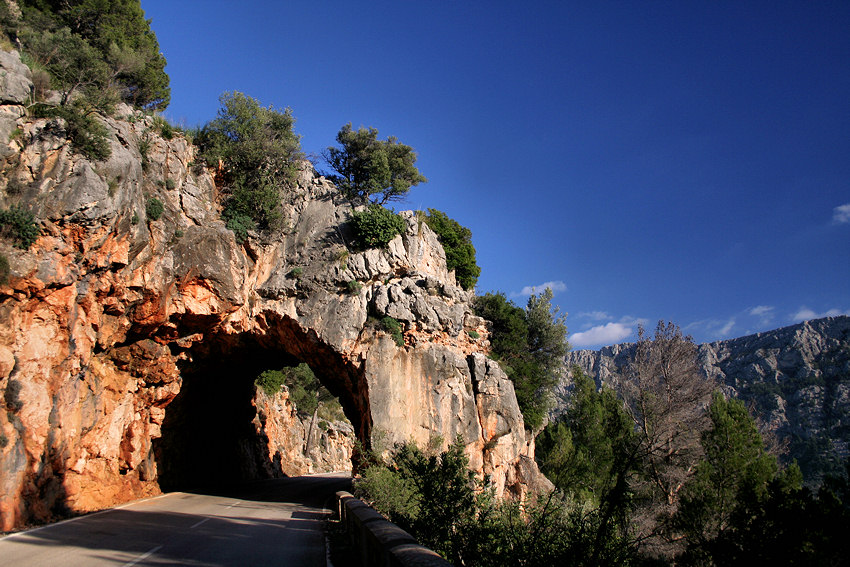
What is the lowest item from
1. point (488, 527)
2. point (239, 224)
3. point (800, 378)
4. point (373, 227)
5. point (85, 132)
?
point (488, 527)

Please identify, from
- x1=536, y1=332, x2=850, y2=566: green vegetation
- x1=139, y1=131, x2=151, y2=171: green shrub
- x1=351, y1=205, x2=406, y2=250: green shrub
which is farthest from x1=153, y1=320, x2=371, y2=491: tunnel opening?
x1=536, y1=332, x2=850, y2=566: green vegetation

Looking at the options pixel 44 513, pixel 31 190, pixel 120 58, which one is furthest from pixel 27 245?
pixel 120 58

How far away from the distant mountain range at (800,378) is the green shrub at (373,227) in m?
43.1

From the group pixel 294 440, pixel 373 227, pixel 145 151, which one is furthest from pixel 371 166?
Answer: pixel 294 440

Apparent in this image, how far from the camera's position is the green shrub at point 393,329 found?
66.2 feet

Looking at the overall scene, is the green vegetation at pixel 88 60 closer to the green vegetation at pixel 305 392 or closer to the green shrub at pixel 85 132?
the green shrub at pixel 85 132

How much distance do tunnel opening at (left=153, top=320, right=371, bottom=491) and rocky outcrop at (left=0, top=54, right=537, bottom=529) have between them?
148mm

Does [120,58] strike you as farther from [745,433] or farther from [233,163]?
[745,433]

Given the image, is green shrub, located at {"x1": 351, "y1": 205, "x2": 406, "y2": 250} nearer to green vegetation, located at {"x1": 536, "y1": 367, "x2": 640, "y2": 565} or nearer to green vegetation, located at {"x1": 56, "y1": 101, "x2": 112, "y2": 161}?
green vegetation, located at {"x1": 56, "y1": 101, "x2": 112, "y2": 161}

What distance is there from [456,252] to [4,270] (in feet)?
74.7

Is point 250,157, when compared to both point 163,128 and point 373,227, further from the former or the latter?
point 373,227

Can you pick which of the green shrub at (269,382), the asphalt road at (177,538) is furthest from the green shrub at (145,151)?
the green shrub at (269,382)

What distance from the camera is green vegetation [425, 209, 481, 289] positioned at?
30.0 metres

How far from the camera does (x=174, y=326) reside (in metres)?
18.5
